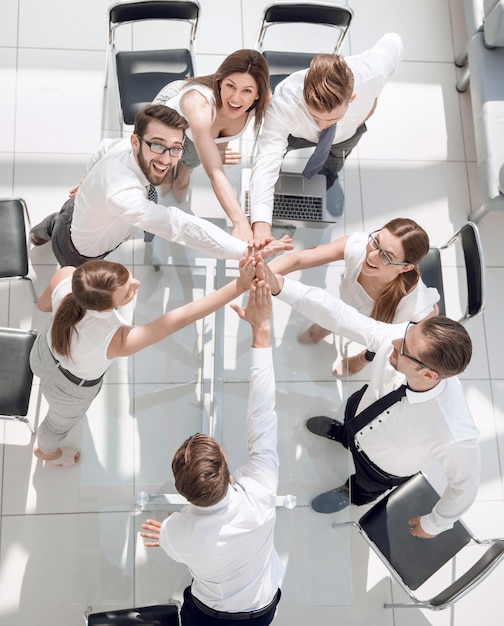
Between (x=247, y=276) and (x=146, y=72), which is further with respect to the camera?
→ (x=146, y=72)

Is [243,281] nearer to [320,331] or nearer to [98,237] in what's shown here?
[320,331]

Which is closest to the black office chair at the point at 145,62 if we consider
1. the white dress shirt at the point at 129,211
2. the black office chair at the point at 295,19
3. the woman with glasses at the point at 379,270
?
the black office chair at the point at 295,19

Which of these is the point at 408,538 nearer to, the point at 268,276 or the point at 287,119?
the point at 268,276

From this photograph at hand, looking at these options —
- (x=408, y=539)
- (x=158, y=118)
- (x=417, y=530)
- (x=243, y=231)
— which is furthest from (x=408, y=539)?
(x=158, y=118)

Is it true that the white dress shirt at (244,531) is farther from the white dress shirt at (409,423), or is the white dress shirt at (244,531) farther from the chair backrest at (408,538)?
the chair backrest at (408,538)

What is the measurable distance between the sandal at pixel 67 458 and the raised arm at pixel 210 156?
1.55 meters

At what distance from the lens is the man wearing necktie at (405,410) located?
2545 millimetres

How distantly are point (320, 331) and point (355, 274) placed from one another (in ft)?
1.06

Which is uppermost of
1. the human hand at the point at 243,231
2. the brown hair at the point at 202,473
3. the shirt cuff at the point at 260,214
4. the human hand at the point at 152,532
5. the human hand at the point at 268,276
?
the shirt cuff at the point at 260,214

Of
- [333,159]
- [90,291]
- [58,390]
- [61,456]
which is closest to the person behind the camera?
[90,291]

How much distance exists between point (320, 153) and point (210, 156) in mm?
544

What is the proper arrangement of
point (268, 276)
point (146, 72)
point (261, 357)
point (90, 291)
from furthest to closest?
point (146, 72)
point (268, 276)
point (261, 357)
point (90, 291)

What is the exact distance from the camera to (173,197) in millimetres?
3096

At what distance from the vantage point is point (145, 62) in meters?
3.79
